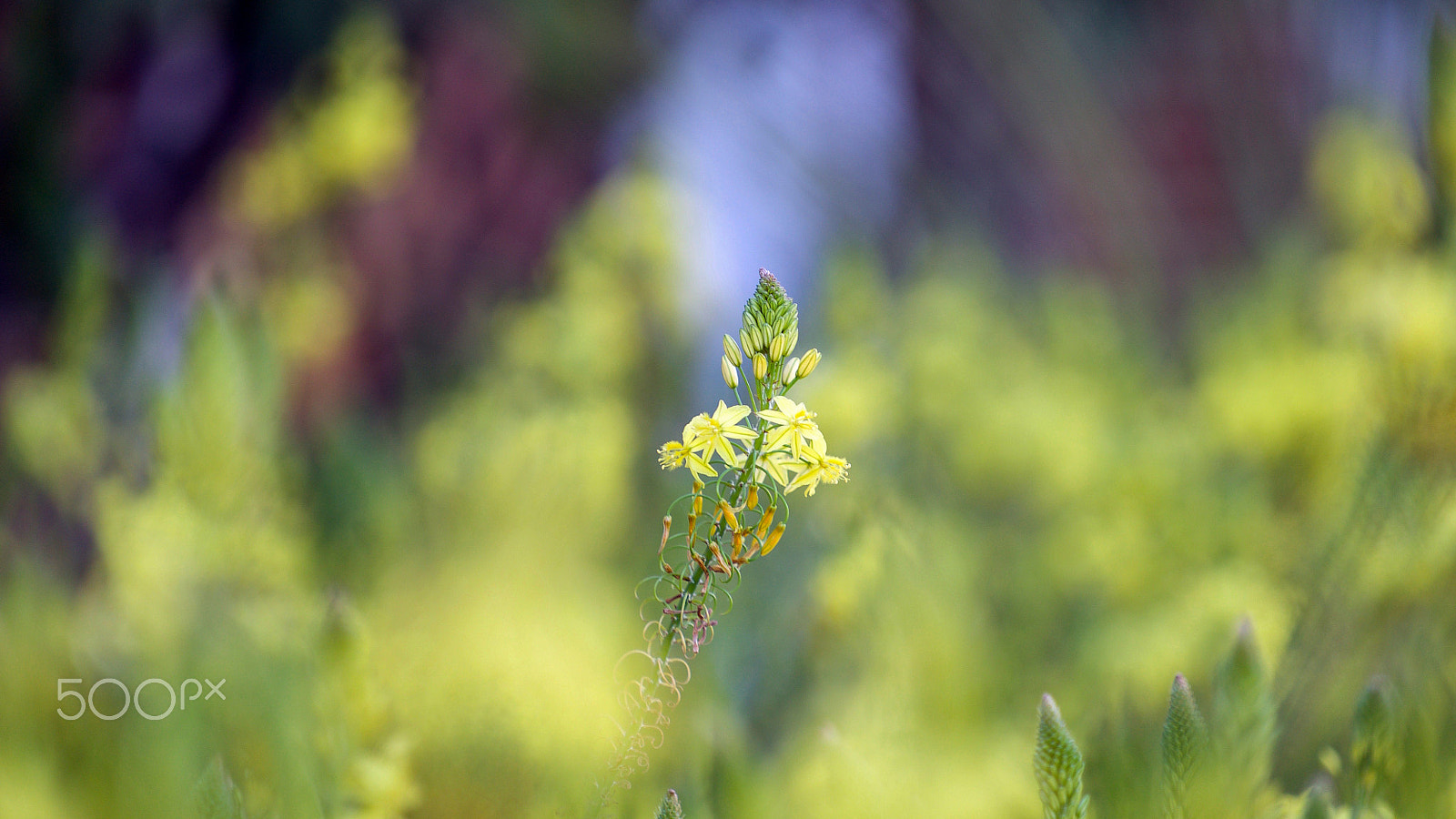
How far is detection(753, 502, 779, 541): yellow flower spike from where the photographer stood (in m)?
0.13

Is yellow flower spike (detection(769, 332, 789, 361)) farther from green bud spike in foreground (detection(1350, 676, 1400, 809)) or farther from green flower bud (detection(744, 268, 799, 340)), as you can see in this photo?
green bud spike in foreground (detection(1350, 676, 1400, 809))

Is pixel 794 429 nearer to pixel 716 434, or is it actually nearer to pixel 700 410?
pixel 716 434

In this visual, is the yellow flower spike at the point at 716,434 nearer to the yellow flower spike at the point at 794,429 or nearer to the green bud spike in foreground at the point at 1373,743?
the yellow flower spike at the point at 794,429

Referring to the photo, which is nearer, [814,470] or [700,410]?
[814,470]

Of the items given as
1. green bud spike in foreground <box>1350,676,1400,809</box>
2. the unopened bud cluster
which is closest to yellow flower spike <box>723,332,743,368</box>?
the unopened bud cluster

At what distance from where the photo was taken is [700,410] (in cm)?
39

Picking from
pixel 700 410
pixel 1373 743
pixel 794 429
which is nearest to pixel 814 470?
pixel 794 429

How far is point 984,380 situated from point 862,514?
30cm

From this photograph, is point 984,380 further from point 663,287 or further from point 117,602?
point 117,602

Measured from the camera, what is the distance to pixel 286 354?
0.55 meters

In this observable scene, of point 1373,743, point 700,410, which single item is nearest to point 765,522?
point 1373,743

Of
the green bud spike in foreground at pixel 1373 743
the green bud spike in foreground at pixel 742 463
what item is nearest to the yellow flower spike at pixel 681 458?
the green bud spike in foreground at pixel 742 463

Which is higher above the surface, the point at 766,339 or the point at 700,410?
the point at 700,410

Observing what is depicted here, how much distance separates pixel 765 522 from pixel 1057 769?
0.18 feet
